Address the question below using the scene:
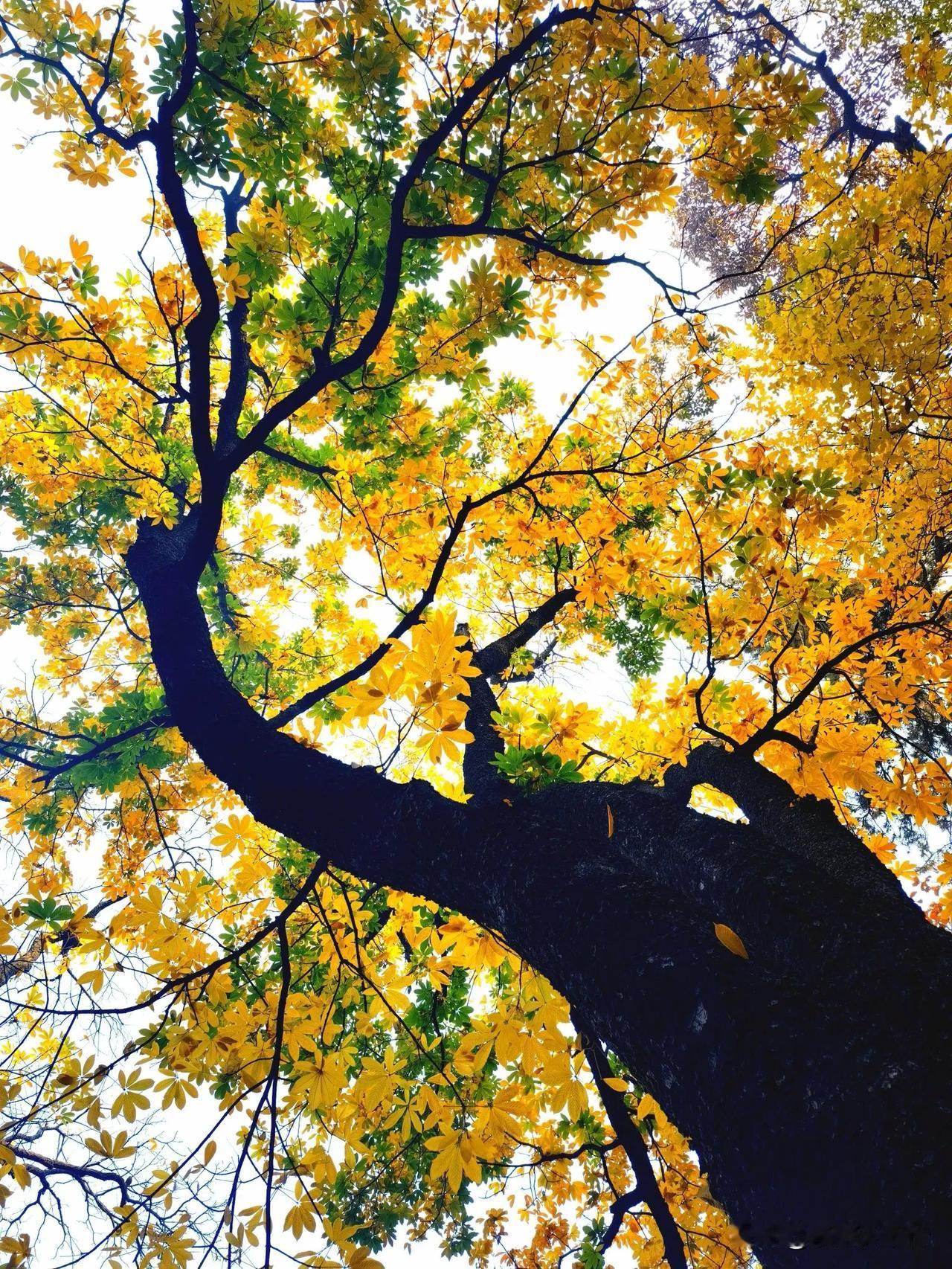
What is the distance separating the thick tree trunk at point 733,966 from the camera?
30.5 inches

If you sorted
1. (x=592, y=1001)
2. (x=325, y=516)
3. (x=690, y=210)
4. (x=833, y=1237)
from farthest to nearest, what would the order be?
(x=690, y=210)
(x=325, y=516)
(x=592, y=1001)
(x=833, y=1237)

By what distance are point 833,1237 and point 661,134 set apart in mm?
3811

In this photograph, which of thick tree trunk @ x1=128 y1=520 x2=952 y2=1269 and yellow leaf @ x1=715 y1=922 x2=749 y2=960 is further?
yellow leaf @ x1=715 y1=922 x2=749 y2=960

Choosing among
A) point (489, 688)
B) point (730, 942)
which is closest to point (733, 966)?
point (730, 942)

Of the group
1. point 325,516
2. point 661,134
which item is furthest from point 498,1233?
point 661,134

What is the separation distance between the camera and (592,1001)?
4.04ft

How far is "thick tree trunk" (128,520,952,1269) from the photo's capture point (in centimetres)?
78

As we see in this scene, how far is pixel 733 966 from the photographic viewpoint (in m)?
1.04

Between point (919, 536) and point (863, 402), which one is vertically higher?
point (863, 402)

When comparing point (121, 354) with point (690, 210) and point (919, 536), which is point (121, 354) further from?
point (690, 210)

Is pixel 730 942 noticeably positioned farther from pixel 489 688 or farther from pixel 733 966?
pixel 489 688

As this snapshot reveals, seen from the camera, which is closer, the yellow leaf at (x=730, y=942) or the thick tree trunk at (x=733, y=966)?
the thick tree trunk at (x=733, y=966)

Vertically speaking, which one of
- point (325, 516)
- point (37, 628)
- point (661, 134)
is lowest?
point (661, 134)

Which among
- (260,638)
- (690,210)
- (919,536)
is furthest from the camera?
(690,210)
